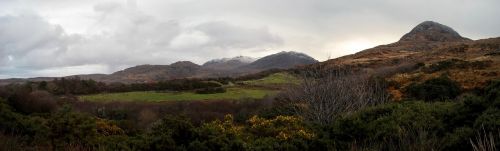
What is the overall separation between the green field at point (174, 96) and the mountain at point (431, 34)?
109 m

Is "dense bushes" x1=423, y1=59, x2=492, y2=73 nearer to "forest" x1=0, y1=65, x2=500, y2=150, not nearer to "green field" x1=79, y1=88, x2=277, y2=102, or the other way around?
"forest" x1=0, y1=65, x2=500, y2=150

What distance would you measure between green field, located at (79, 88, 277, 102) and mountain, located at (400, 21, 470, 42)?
359ft

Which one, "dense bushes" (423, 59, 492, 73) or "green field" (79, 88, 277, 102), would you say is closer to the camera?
"dense bushes" (423, 59, 492, 73)

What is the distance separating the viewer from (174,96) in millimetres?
51688

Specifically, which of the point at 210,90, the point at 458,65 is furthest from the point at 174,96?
the point at 458,65

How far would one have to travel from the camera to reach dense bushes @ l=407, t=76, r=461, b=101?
32.0 m

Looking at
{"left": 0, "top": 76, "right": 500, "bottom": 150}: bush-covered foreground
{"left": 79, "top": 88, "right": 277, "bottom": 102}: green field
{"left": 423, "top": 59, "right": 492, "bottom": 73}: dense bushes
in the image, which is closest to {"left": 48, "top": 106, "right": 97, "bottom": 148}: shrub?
{"left": 0, "top": 76, "right": 500, "bottom": 150}: bush-covered foreground

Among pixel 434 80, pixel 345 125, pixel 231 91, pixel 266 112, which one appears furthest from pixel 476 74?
pixel 345 125

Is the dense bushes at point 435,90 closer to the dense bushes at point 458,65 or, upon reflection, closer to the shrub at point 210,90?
the dense bushes at point 458,65

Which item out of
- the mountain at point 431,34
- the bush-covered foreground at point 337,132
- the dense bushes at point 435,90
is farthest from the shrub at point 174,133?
the mountain at point 431,34

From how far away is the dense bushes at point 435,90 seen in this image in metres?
32.0

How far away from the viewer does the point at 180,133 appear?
12.4 m

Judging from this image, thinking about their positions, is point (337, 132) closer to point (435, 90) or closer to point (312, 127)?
point (312, 127)

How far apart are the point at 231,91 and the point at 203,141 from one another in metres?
42.4
